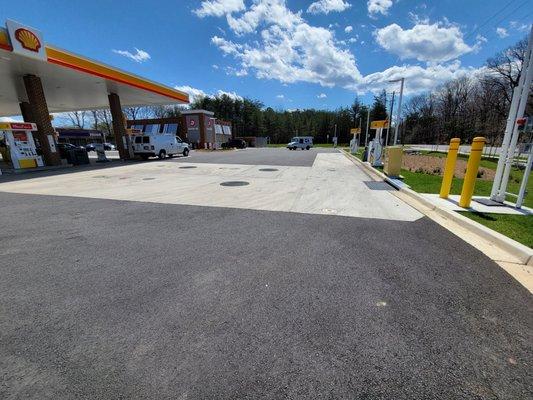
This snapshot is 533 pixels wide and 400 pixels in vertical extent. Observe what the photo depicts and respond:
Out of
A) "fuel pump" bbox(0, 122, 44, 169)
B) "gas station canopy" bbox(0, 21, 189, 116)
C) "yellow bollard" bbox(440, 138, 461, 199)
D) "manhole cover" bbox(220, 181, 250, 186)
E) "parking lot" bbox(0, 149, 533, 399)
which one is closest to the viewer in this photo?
"parking lot" bbox(0, 149, 533, 399)

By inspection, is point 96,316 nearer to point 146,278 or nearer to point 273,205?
point 146,278

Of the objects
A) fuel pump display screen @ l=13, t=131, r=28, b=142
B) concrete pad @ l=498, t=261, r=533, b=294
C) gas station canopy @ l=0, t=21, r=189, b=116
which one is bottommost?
concrete pad @ l=498, t=261, r=533, b=294

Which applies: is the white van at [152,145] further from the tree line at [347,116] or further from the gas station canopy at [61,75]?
the tree line at [347,116]

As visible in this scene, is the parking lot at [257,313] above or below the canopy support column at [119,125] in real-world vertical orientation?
below

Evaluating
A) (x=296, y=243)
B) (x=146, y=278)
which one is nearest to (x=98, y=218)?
(x=146, y=278)

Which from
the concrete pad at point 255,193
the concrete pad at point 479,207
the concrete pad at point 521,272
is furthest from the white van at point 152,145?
the concrete pad at point 521,272

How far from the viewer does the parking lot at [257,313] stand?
199cm

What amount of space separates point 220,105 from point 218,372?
85.6 metres

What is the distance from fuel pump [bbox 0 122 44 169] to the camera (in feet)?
47.4

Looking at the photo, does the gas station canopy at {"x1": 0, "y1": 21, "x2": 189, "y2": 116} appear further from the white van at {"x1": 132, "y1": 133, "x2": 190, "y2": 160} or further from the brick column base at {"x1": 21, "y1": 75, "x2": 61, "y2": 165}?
the white van at {"x1": 132, "y1": 133, "x2": 190, "y2": 160}

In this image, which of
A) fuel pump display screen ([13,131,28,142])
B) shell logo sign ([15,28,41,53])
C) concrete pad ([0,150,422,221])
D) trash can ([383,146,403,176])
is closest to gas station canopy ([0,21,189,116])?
shell logo sign ([15,28,41,53])

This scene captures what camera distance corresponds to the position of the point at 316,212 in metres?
6.65

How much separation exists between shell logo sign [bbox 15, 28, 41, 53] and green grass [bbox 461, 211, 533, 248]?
61.0 ft

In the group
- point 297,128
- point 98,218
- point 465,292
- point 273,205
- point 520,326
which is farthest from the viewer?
point 297,128
